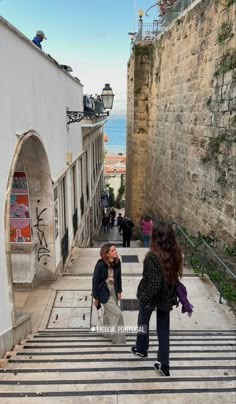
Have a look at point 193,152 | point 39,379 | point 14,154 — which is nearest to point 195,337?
point 39,379

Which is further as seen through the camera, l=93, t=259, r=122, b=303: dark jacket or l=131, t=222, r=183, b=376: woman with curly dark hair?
l=93, t=259, r=122, b=303: dark jacket

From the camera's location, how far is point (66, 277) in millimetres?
8008

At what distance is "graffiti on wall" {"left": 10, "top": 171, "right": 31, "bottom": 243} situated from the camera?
6988 mm

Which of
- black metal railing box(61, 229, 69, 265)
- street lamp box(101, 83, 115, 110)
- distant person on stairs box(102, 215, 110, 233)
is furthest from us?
distant person on stairs box(102, 215, 110, 233)

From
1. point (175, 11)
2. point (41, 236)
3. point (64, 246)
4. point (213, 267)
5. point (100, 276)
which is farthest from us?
point (175, 11)

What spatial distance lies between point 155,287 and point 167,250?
39cm

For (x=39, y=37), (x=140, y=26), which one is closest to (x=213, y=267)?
(x=39, y=37)

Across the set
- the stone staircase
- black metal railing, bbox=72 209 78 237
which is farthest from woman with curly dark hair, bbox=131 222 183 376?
black metal railing, bbox=72 209 78 237

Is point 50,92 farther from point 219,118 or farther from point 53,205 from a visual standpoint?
point 219,118

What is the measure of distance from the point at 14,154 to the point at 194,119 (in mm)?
6315

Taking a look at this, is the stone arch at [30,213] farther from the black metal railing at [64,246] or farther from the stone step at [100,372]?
the stone step at [100,372]

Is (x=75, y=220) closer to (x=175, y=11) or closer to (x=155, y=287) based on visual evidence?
(x=175, y=11)

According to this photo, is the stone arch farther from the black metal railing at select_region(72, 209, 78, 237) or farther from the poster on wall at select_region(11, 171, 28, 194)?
the black metal railing at select_region(72, 209, 78, 237)

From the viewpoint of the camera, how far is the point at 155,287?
11.7 feet
